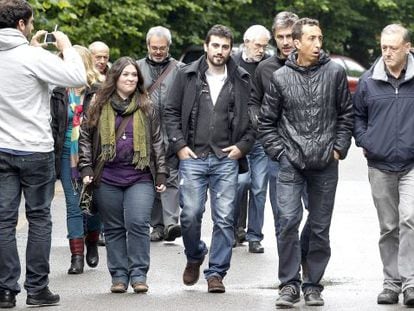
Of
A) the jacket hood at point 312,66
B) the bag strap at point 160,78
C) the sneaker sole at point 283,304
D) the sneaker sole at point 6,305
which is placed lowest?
the sneaker sole at point 6,305

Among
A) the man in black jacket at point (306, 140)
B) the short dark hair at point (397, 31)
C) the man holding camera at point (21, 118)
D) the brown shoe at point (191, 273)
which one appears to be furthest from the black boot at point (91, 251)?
the short dark hair at point (397, 31)

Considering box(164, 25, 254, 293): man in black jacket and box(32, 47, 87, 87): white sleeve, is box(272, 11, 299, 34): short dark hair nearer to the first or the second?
box(164, 25, 254, 293): man in black jacket

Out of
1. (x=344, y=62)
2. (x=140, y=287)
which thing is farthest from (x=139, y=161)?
(x=344, y=62)

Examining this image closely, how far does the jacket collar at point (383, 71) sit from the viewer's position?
9898mm

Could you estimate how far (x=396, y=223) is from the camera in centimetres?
1011

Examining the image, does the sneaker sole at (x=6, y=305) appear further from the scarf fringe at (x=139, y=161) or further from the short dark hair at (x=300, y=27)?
the short dark hair at (x=300, y=27)

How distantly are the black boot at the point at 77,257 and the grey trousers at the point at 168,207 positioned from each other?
180cm

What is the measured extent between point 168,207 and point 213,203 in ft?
8.98

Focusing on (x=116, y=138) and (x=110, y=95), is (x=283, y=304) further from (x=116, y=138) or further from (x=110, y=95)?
(x=110, y=95)

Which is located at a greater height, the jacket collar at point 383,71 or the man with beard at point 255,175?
the jacket collar at point 383,71

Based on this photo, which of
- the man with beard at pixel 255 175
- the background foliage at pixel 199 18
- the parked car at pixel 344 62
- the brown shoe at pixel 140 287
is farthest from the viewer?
the parked car at pixel 344 62

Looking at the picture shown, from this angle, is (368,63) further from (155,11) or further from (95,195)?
(95,195)

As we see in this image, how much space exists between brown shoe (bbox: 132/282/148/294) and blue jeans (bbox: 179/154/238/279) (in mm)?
488

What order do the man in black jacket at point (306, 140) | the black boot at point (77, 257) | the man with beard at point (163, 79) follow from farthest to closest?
the man with beard at point (163, 79) → the black boot at point (77, 257) → the man in black jacket at point (306, 140)
